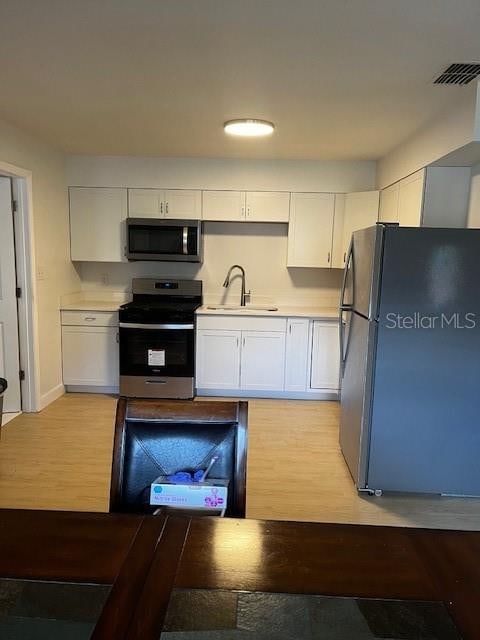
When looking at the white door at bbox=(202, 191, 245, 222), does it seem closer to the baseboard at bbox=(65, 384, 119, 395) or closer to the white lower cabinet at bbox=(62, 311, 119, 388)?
the white lower cabinet at bbox=(62, 311, 119, 388)

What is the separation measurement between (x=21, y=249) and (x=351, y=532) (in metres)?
3.47

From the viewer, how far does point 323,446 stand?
3.36 meters

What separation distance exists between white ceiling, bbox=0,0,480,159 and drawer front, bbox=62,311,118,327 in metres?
1.61

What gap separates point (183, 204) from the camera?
4.38 meters

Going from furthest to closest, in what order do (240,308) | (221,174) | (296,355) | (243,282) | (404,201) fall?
(243,282) → (240,308) → (221,174) → (296,355) → (404,201)

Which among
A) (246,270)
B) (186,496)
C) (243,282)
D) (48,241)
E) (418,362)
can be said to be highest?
(48,241)

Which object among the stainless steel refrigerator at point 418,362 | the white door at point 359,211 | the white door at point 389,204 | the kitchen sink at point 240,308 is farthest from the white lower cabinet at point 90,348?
the white door at point 389,204

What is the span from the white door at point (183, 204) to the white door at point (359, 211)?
1453 millimetres

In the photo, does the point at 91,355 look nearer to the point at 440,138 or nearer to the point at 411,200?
the point at 411,200

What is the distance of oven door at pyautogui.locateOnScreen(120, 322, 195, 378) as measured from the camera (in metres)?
4.12

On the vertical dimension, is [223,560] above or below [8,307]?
below

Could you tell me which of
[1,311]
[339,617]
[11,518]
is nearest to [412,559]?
[339,617]

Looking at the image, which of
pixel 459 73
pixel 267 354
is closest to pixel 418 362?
pixel 459 73

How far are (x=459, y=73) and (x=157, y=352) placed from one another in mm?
3107
